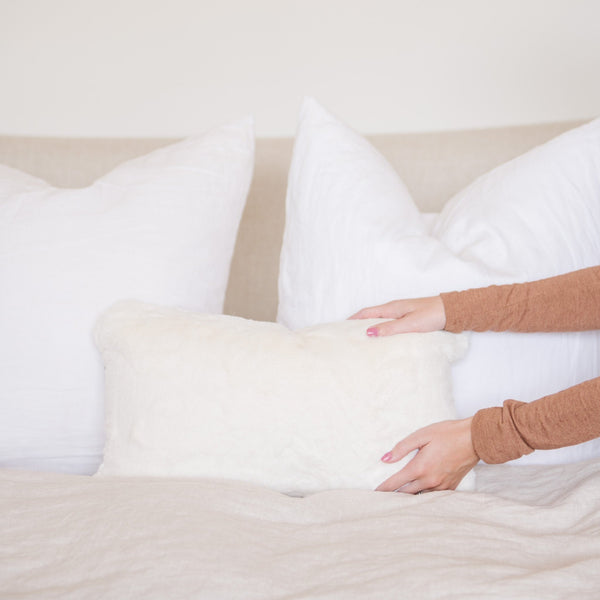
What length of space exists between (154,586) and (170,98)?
152 centimetres

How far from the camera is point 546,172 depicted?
3.92 ft

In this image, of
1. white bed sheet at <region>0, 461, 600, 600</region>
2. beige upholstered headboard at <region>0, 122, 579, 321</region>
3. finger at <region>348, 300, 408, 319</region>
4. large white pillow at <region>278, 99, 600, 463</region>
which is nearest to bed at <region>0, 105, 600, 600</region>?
white bed sheet at <region>0, 461, 600, 600</region>

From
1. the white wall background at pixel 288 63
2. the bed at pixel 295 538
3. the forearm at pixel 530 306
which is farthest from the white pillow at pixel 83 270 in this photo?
the white wall background at pixel 288 63

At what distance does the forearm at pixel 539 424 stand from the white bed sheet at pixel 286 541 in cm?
6

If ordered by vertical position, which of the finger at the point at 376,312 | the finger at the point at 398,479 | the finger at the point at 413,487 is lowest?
the finger at the point at 413,487

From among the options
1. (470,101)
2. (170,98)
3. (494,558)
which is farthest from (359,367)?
(170,98)

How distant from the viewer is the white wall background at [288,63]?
5.90 ft

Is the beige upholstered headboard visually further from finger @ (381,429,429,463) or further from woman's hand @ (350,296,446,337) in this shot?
finger @ (381,429,429,463)

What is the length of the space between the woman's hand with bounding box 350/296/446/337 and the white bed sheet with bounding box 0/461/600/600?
24 centimetres

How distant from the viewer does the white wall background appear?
5.90ft

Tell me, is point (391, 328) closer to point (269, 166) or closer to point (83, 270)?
point (83, 270)

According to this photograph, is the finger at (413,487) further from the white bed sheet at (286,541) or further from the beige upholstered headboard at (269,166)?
the beige upholstered headboard at (269,166)

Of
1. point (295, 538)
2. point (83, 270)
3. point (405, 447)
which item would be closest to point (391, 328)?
point (405, 447)

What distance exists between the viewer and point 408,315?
107cm
